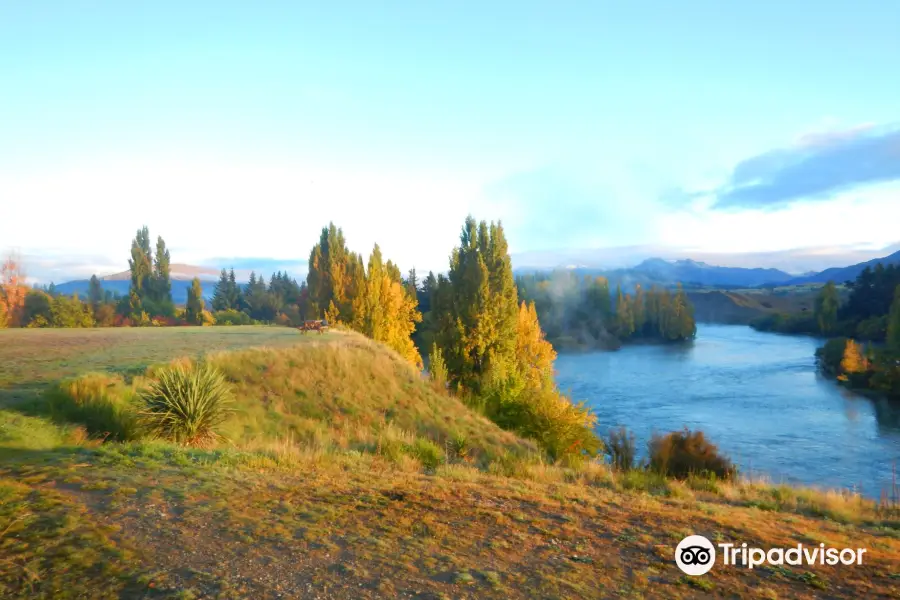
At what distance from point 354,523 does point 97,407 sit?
329 inches

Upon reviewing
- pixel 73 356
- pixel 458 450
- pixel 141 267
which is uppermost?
pixel 141 267

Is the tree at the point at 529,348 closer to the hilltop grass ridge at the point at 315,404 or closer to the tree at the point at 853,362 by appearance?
the hilltop grass ridge at the point at 315,404

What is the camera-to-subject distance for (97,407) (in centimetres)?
1126

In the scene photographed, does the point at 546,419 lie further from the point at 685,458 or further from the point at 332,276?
the point at 332,276

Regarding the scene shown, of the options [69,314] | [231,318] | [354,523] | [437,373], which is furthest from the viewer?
[231,318]

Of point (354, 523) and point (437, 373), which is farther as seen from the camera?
point (437, 373)

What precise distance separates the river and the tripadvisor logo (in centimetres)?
1212

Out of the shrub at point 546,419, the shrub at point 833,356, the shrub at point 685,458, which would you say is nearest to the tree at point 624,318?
the shrub at point 833,356

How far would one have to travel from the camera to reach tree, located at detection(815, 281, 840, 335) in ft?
260

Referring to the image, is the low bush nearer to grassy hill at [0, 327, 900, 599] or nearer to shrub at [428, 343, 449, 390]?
shrub at [428, 343, 449, 390]

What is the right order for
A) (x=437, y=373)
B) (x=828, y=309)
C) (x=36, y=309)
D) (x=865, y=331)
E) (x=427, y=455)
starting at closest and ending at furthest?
(x=427, y=455), (x=437, y=373), (x=36, y=309), (x=865, y=331), (x=828, y=309)

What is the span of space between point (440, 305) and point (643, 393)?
20.0m

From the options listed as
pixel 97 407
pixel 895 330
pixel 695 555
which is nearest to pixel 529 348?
pixel 97 407

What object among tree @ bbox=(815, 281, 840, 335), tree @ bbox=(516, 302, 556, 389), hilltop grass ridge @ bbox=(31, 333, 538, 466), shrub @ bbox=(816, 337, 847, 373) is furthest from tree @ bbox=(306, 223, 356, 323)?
tree @ bbox=(815, 281, 840, 335)
